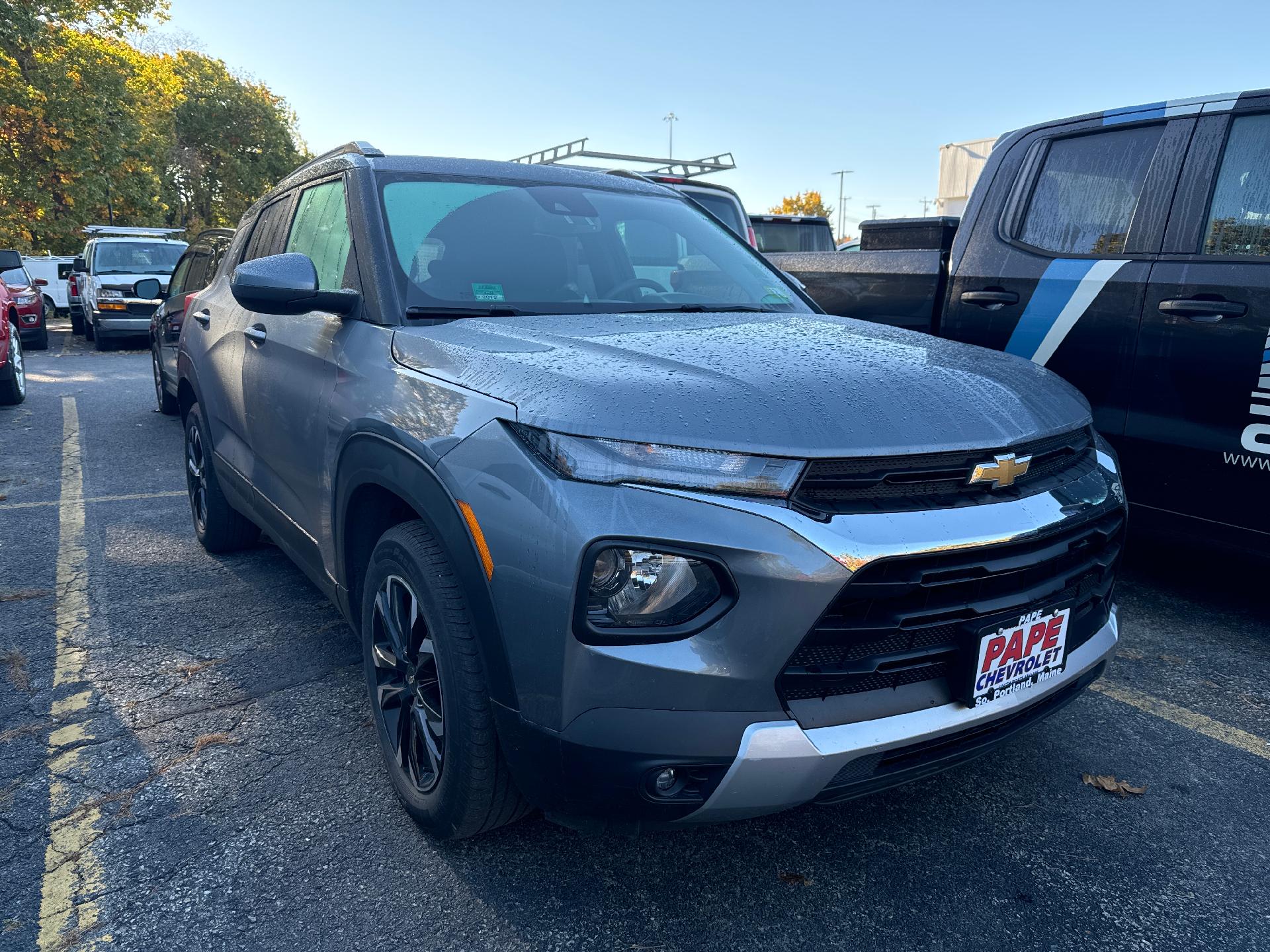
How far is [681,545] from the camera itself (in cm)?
168

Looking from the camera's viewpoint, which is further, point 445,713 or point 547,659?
point 445,713

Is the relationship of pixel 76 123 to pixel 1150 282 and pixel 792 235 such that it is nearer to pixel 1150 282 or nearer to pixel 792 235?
pixel 792 235

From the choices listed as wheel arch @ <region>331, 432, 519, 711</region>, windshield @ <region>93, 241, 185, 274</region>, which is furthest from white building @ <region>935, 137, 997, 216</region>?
wheel arch @ <region>331, 432, 519, 711</region>

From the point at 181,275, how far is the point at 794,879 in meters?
7.68

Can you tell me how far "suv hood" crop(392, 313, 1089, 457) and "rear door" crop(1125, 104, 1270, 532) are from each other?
1.21 meters

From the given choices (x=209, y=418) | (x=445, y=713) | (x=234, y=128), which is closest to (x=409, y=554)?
(x=445, y=713)

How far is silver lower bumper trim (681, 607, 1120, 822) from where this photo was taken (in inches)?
67.4

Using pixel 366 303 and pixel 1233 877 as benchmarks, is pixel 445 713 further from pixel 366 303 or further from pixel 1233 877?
pixel 1233 877

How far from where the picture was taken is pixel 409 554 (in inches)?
84.2

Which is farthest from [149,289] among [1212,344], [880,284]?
[1212,344]

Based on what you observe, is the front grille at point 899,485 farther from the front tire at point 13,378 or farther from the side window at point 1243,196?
the front tire at point 13,378

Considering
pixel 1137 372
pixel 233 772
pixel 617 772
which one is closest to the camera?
pixel 617 772

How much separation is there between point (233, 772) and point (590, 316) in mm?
1647

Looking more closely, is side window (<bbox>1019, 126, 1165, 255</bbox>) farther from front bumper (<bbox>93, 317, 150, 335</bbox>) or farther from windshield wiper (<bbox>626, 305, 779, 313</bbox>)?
front bumper (<bbox>93, 317, 150, 335</bbox>)
